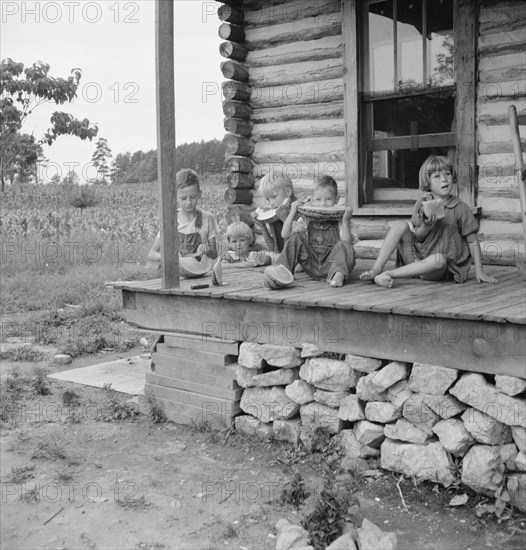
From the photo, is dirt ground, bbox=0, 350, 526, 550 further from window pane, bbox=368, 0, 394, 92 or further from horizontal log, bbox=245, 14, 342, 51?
horizontal log, bbox=245, 14, 342, 51

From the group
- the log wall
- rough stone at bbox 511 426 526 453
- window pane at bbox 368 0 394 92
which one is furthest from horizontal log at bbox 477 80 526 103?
→ rough stone at bbox 511 426 526 453

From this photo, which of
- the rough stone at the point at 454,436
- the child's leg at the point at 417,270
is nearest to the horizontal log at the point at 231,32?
the child's leg at the point at 417,270

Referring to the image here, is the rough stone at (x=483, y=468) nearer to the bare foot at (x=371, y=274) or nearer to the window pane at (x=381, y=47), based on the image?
the bare foot at (x=371, y=274)

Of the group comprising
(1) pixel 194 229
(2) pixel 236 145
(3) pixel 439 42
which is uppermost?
(3) pixel 439 42

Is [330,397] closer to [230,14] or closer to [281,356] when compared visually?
[281,356]

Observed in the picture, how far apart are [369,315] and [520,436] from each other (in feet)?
3.76

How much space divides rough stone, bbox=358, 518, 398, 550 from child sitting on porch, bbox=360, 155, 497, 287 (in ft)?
7.20

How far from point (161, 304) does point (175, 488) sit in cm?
175

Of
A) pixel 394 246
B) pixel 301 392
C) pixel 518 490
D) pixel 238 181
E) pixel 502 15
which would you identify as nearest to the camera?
pixel 518 490

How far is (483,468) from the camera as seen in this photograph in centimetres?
390

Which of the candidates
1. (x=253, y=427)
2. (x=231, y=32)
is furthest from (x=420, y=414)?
(x=231, y=32)

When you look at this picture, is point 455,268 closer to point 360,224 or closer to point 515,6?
point 360,224

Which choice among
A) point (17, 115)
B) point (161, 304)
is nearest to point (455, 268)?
point (161, 304)

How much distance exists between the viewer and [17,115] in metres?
16.9
